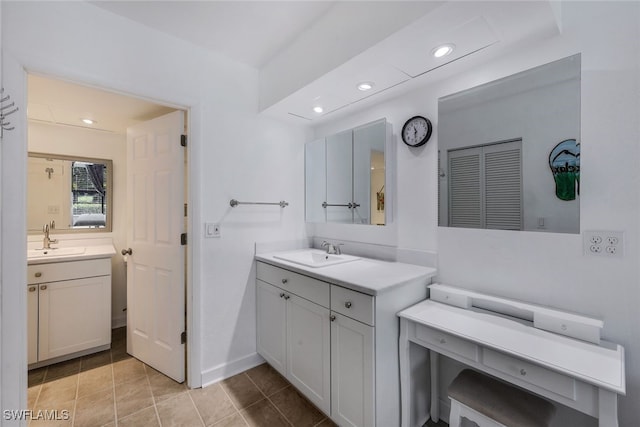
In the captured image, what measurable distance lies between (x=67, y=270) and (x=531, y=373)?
3.12m

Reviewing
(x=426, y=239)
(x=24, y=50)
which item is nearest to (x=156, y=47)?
(x=24, y=50)

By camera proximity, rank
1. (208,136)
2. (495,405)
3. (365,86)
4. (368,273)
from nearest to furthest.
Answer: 1. (495,405)
2. (368,273)
3. (365,86)
4. (208,136)

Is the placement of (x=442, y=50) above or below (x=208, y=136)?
above

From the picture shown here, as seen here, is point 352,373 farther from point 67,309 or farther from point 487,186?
point 67,309

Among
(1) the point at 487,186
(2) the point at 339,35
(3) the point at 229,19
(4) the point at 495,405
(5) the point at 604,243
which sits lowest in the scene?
(4) the point at 495,405

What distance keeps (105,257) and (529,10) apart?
10.8 feet

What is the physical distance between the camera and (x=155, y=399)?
177cm

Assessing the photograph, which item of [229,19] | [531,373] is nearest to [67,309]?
[229,19]

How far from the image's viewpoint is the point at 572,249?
3.95 feet

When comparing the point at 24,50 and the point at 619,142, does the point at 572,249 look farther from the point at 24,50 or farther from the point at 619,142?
the point at 24,50

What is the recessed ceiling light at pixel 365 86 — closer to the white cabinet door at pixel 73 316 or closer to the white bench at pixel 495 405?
the white bench at pixel 495 405

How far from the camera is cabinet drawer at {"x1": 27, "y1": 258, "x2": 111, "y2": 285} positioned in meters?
2.06

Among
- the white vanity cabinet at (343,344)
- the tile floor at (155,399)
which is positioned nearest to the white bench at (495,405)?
the white vanity cabinet at (343,344)

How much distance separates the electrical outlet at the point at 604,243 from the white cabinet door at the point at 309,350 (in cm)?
127
